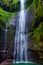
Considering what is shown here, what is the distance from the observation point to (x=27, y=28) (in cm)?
704

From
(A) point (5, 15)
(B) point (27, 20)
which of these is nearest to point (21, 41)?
(B) point (27, 20)

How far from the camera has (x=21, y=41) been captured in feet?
23.1

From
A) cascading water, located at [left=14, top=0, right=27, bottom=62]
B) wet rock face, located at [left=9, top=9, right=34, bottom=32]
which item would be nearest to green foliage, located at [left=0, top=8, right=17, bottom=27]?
wet rock face, located at [left=9, top=9, right=34, bottom=32]

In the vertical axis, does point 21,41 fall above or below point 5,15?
below

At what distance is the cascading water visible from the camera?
6.92 metres

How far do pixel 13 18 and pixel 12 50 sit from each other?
3.97 feet

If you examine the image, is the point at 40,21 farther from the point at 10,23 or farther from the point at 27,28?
the point at 10,23

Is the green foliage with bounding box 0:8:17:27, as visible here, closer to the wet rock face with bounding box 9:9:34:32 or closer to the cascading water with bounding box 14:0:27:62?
the wet rock face with bounding box 9:9:34:32

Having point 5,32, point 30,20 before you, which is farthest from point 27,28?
point 5,32

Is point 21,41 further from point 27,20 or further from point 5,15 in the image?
point 5,15

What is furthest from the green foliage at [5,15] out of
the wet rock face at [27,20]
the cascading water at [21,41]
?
the cascading water at [21,41]

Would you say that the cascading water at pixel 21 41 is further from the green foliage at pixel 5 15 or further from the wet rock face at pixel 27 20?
the green foliage at pixel 5 15

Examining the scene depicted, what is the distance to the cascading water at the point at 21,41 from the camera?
272 inches

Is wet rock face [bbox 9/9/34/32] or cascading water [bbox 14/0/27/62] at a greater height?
wet rock face [bbox 9/9/34/32]
